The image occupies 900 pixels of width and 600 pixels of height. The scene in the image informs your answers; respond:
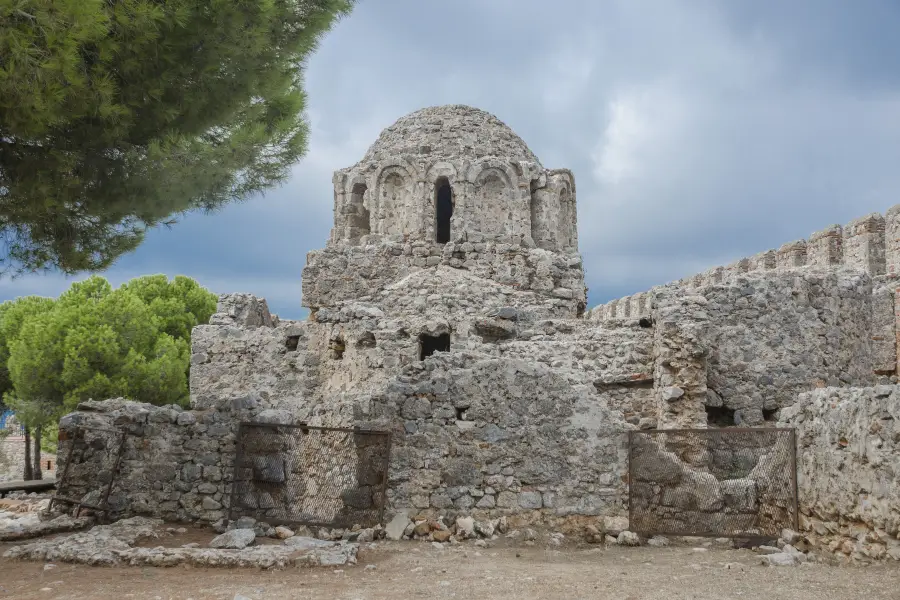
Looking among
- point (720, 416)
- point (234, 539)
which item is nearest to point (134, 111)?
point (234, 539)

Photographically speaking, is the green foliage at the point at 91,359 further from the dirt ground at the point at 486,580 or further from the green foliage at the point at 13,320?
the dirt ground at the point at 486,580

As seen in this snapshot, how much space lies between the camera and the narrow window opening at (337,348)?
532 inches

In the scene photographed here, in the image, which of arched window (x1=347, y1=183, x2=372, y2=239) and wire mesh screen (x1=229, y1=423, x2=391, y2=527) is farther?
arched window (x1=347, y1=183, x2=372, y2=239)

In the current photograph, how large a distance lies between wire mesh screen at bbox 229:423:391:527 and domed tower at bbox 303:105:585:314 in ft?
23.4

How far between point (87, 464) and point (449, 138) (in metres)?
11.9

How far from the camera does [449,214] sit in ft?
65.5

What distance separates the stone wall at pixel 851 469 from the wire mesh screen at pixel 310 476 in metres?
4.36

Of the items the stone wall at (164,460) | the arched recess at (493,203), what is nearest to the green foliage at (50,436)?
the arched recess at (493,203)

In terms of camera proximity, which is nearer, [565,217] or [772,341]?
[772,341]

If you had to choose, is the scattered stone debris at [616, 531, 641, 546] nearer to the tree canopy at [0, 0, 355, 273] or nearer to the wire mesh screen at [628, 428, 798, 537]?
the wire mesh screen at [628, 428, 798, 537]

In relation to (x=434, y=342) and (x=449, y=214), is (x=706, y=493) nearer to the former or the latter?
(x=434, y=342)

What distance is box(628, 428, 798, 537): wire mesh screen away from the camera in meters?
7.79

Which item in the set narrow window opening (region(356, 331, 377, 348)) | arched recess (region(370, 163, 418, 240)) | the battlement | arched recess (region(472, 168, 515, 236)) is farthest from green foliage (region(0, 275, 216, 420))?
the battlement

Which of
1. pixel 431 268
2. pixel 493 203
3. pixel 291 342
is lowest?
pixel 291 342
